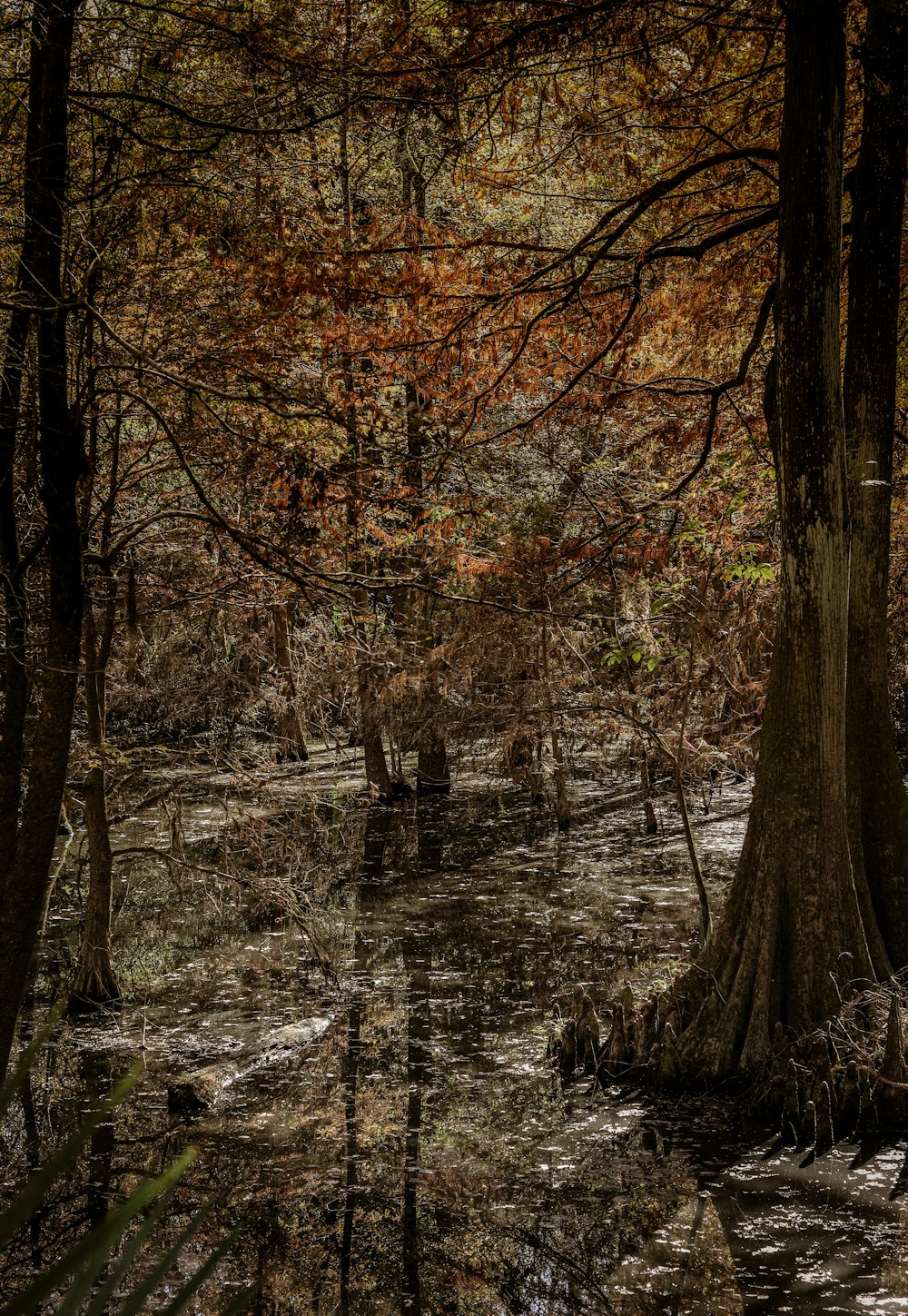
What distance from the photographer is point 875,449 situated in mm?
8203

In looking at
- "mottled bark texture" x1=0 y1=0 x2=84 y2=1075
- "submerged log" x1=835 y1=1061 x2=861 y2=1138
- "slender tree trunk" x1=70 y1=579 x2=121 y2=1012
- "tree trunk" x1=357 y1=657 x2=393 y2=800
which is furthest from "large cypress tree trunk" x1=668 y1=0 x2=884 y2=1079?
"tree trunk" x1=357 y1=657 x2=393 y2=800

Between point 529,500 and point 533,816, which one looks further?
point 533,816

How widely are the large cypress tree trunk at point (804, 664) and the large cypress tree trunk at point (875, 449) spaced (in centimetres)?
85

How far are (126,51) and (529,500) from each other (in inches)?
436

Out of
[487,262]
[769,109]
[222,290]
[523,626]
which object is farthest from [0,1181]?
[769,109]

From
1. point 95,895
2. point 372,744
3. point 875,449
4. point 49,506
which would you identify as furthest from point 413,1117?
point 372,744

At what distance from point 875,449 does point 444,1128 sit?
5899 millimetres

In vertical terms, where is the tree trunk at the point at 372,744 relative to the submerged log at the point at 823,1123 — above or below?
above

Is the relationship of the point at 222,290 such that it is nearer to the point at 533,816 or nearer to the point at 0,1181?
the point at 0,1181

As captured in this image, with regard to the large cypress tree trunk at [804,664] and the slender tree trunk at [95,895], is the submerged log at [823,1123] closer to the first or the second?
the large cypress tree trunk at [804,664]

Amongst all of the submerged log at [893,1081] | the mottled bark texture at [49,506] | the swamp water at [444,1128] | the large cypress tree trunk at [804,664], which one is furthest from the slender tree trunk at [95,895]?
the submerged log at [893,1081]

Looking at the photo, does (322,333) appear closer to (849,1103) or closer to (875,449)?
(875,449)

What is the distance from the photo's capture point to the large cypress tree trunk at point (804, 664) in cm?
703

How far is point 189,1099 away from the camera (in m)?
7.70
